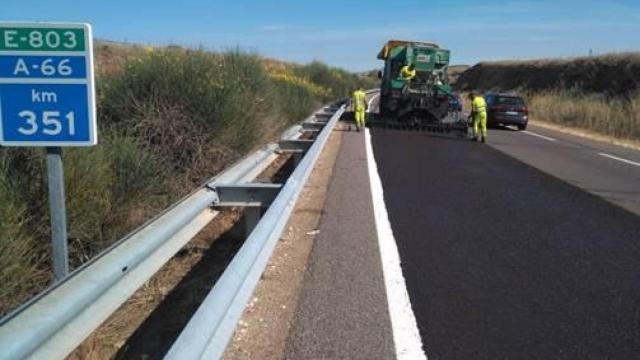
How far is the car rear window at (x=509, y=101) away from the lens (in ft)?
94.2

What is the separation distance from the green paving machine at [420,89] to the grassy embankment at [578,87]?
868cm

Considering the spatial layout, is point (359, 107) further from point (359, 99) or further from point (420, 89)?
point (420, 89)

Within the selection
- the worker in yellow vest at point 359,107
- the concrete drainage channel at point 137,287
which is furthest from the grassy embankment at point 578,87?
the concrete drainage channel at point 137,287

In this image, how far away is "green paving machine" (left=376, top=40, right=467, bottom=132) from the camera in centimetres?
2441

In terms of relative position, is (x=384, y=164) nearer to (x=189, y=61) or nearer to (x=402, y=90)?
(x=189, y=61)

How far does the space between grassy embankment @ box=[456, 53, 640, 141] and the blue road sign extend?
27.2m

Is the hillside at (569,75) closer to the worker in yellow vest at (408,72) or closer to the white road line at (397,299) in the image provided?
the worker in yellow vest at (408,72)

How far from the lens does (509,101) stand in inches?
1137

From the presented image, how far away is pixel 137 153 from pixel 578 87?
56217 mm

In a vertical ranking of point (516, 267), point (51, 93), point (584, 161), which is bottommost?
point (516, 267)

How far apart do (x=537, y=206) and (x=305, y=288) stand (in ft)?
17.5

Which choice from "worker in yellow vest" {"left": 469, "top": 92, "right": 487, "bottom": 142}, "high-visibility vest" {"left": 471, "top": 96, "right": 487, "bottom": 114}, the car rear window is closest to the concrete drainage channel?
"worker in yellow vest" {"left": 469, "top": 92, "right": 487, "bottom": 142}

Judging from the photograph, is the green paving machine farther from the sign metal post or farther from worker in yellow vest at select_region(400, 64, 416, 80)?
the sign metal post

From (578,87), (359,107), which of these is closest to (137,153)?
(359,107)
